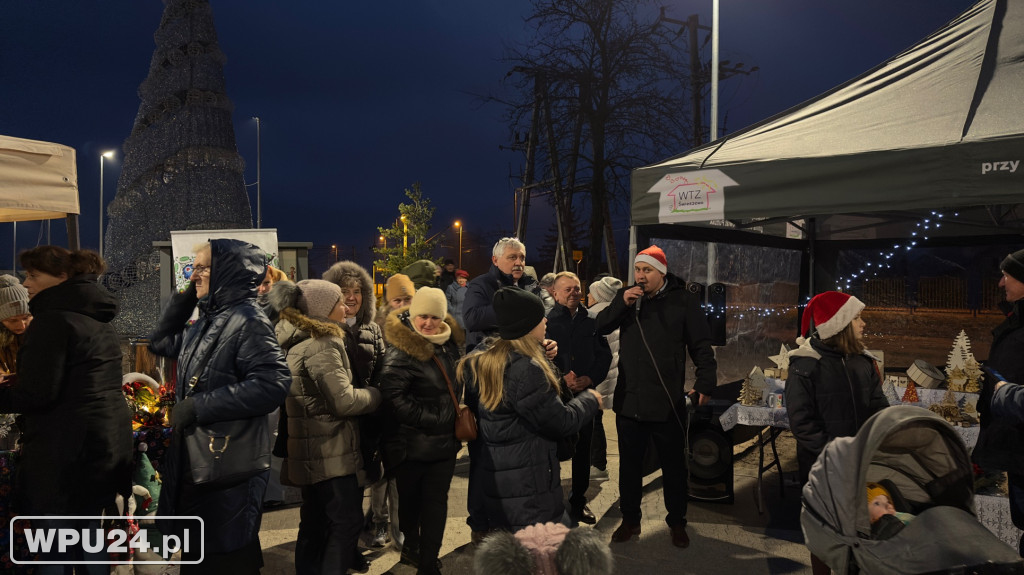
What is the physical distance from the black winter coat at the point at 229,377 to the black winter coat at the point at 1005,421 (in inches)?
132

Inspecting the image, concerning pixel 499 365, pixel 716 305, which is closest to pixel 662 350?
pixel 499 365

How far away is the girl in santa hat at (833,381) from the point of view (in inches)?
130

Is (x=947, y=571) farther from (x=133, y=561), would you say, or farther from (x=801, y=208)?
(x=133, y=561)

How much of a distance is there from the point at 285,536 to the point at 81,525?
1698mm

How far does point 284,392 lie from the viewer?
259 cm

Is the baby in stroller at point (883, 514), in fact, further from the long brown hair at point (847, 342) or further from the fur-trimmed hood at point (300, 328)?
the fur-trimmed hood at point (300, 328)

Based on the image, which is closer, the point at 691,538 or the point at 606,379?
the point at 691,538

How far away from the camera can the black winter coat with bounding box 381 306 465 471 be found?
3.28 metres

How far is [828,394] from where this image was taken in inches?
130

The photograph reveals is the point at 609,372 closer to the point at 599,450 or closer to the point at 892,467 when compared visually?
the point at 599,450

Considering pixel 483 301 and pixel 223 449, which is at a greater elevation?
pixel 483 301

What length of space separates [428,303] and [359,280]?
963mm

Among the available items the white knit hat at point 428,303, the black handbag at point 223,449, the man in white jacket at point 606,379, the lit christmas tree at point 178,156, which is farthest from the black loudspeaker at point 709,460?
the lit christmas tree at point 178,156

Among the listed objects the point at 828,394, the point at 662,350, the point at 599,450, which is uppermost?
the point at 662,350
